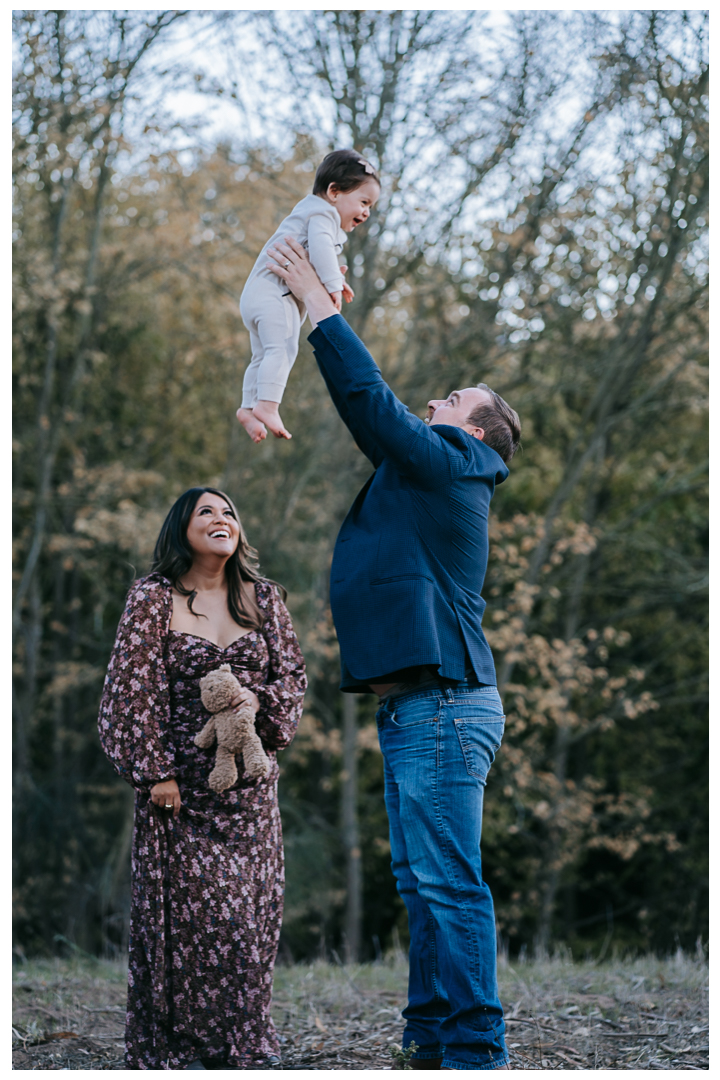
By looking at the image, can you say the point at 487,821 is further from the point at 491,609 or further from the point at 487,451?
the point at 487,451

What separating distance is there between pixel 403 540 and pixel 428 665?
0.34 metres

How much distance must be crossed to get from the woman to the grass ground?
279 millimetres

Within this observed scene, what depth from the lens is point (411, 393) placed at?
31.3ft

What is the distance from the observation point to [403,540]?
257 centimetres

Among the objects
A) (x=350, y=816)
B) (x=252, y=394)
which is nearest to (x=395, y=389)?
(x=350, y=816)

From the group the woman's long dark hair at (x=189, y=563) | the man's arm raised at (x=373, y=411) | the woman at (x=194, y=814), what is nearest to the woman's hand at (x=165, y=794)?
the woman at (x=194, y=814)

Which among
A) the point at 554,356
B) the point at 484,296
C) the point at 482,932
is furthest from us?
the point at 554,356

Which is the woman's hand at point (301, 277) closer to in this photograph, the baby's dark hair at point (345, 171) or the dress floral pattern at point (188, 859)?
the baby's dark hair at point (345, 171)

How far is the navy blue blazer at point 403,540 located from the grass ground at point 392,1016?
4.77 ft

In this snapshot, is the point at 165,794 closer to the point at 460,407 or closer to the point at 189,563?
the point at 189,563

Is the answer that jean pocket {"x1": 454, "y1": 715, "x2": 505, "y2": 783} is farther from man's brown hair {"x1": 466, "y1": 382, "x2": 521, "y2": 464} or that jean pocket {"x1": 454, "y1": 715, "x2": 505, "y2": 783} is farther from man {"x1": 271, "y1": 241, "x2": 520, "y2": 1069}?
man's brown hair {"x1": 466, "y1": 382, "x2": 521, "y2": 464}

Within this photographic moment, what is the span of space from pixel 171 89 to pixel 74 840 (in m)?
7.93

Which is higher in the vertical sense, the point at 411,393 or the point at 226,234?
the point at 226,234

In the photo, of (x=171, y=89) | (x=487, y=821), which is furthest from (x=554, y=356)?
(x=487, y=821)
